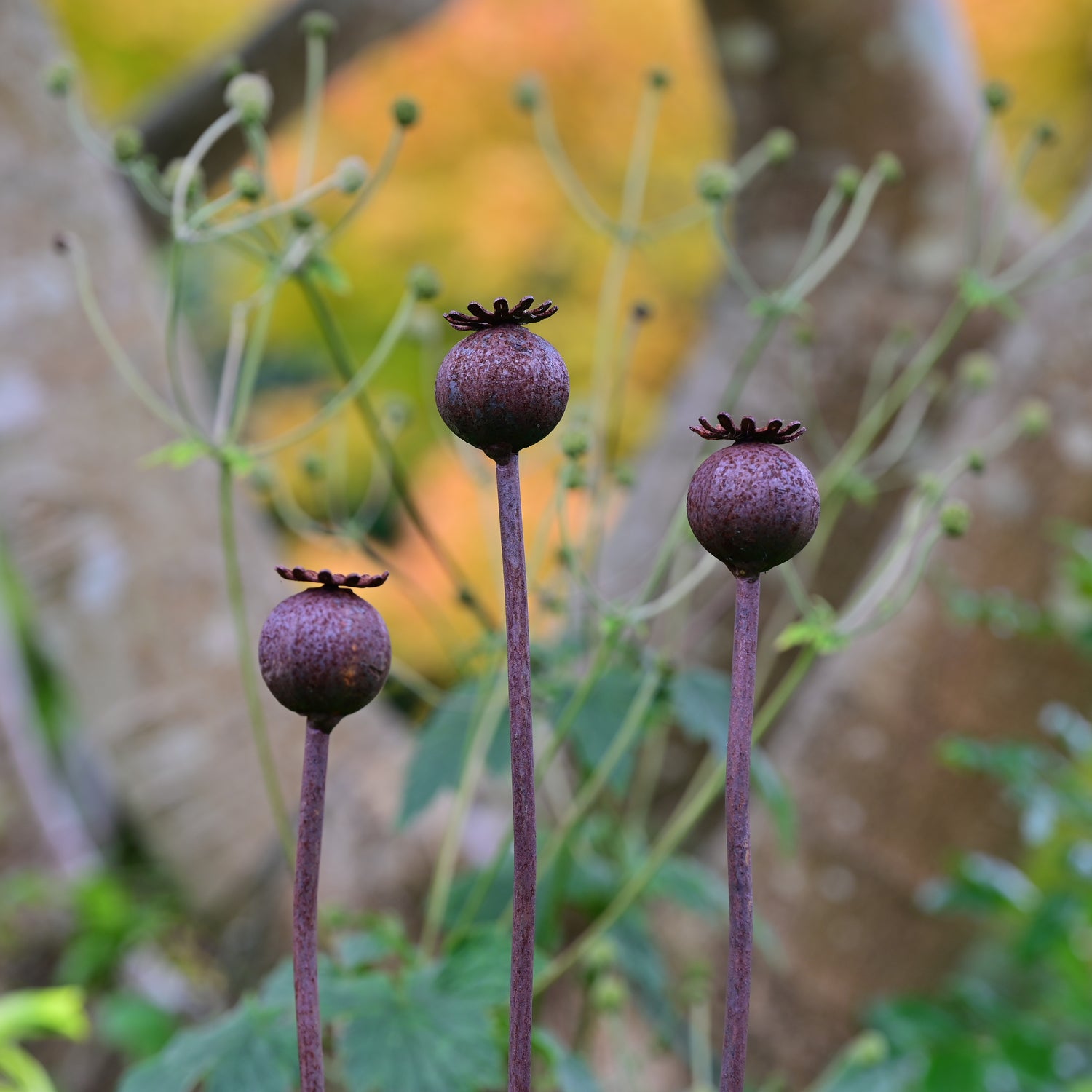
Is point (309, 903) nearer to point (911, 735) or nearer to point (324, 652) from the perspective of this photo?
point (324, 652)

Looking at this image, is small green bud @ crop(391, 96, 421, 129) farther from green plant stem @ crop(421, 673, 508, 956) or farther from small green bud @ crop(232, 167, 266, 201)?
green plant stem @ crop(421, 673, 508, 956)

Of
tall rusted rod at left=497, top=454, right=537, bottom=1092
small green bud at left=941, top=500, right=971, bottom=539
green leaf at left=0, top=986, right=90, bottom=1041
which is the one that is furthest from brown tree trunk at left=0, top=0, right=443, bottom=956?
tall rusted rod at left=497, top=454, right=537, bottom=1092

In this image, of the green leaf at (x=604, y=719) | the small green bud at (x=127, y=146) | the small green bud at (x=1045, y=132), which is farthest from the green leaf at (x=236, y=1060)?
the small green bud at (x=1045, y=132)

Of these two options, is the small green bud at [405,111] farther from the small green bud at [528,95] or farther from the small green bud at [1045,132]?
the small green bud at [1045,132]

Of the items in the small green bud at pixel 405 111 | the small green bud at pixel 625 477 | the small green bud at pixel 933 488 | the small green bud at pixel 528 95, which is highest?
the small green bud at pixel 528 95

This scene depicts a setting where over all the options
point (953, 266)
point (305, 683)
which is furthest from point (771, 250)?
point (305, 683)

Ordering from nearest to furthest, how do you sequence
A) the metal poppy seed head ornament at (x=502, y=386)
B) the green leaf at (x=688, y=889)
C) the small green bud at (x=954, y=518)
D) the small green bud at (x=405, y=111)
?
the metal poppy seed head ornament at (x=502, y=386) → the small green bud at (x=954, y=518) → the small green bud at (x=405, y=111) → the green leaf at (x=688, y=889)
